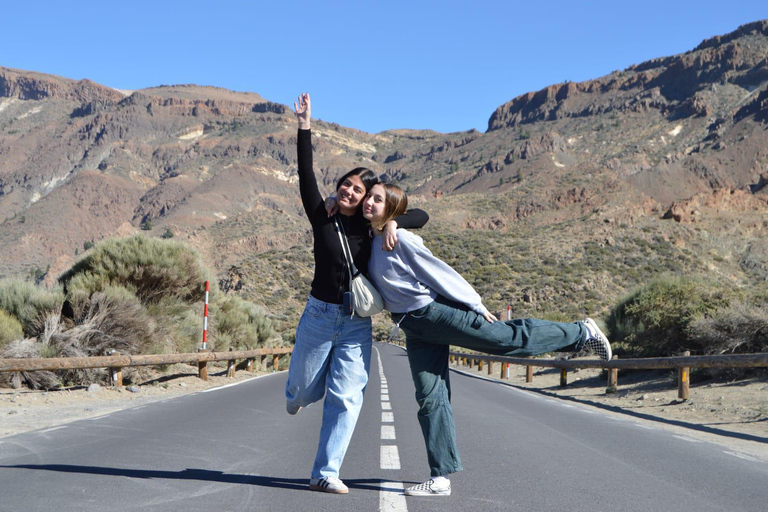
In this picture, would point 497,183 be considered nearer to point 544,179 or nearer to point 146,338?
point 544,179

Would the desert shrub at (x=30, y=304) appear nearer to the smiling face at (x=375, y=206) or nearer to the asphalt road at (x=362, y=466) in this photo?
the asphalt road at (x=362, y=466)

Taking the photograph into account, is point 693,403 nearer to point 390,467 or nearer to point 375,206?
point 390,467

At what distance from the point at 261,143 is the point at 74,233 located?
5706 cm

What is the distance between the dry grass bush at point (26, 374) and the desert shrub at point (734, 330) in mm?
12047

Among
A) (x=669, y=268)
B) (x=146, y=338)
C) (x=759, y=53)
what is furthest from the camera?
(x=759, y=53)

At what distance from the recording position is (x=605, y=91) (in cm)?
17112

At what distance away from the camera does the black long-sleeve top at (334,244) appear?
14.9 ft

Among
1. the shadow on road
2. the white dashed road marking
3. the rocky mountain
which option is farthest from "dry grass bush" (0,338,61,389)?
the rocky mountain

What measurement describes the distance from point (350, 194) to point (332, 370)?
1.14 metres

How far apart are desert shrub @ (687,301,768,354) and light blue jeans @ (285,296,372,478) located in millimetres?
11251

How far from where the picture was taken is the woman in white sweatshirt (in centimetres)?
429

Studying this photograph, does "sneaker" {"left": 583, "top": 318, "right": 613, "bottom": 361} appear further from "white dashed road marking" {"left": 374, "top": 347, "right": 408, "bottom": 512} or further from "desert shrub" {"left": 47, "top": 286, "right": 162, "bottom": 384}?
"desert shrub" {"left": 47, "top": 286, "right": 162, "bottom": 384}

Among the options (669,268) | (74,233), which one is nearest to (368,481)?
(669,268)

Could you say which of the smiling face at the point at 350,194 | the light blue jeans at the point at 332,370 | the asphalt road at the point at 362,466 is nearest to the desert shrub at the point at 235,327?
the asphalt road at the point at 362,466
